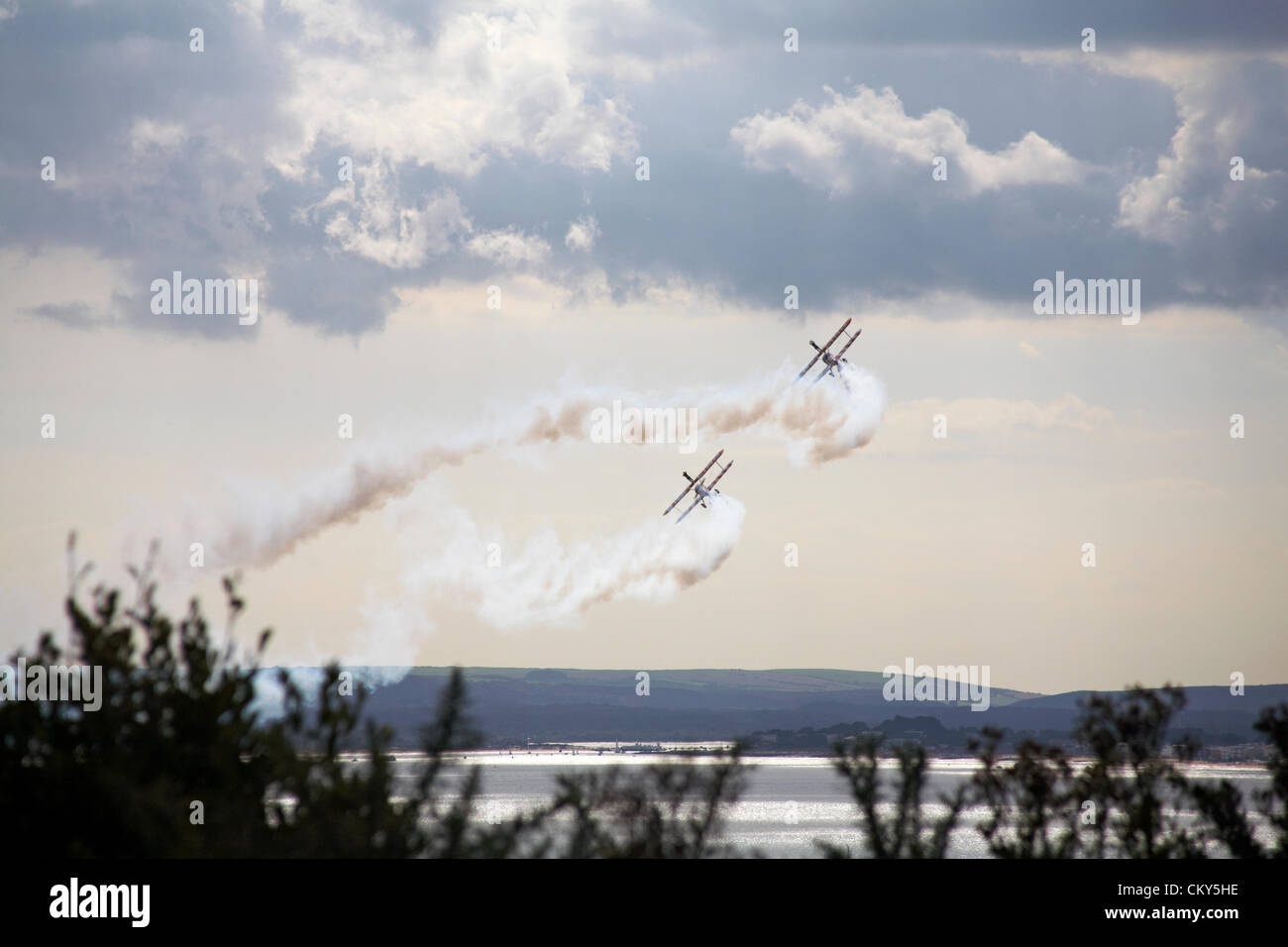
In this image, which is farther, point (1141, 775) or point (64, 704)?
point (1141, 775)

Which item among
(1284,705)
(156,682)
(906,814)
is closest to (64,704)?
(156,682)

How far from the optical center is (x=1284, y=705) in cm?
3734

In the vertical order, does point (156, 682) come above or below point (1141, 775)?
above
